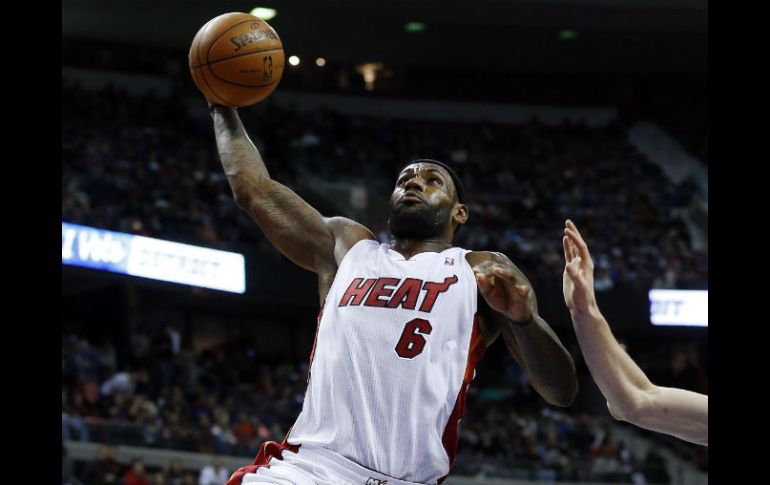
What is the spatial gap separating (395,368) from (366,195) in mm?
18562

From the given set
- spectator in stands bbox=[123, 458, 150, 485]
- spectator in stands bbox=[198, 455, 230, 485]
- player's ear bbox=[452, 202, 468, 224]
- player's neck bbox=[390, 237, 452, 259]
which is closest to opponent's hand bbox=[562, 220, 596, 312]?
player's neck bbox=[390, 237, 452, 259]

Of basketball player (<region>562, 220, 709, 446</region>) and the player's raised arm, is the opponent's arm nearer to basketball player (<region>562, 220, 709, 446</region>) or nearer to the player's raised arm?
the player's raised arm

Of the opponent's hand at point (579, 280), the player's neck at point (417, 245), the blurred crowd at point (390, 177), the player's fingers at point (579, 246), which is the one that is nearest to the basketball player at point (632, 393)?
the opponent's hand at point (579, 280)

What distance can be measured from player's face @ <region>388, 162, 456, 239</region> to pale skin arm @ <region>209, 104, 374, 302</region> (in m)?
0.19

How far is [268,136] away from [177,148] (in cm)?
220

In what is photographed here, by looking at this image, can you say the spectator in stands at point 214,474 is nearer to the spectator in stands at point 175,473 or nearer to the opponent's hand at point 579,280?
the spectator in stands at point 175,473

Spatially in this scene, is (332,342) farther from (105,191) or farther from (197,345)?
(197,345)

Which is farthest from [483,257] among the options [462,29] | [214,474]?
[462,29]

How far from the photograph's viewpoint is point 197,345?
913 inches

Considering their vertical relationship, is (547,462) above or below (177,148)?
below

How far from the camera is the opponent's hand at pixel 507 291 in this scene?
15.4 ft

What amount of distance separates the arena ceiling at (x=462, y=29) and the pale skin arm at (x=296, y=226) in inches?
698

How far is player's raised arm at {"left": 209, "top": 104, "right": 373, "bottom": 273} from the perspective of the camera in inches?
220
